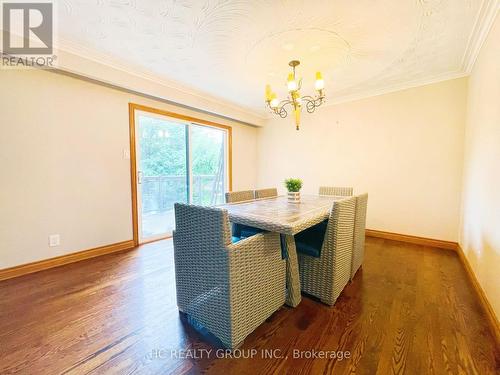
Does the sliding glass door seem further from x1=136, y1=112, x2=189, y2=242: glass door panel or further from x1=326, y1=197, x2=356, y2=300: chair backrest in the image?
x1=326, y1=197, x2=356, y2=300: chair backrest

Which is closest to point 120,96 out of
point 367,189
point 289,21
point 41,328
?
point 289,21

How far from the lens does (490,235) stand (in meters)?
1.69

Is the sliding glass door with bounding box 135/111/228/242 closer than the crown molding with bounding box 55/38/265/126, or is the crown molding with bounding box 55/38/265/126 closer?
the crown molding with bounding box 55/38/265/126

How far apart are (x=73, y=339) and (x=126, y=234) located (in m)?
1.77

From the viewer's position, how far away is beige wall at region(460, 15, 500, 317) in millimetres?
1604

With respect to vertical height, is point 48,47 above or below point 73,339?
above

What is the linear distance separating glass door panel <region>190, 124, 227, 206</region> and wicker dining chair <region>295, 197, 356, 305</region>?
2.34 metres

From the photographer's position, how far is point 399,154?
3.28 metres

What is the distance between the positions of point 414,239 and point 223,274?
3.25 m

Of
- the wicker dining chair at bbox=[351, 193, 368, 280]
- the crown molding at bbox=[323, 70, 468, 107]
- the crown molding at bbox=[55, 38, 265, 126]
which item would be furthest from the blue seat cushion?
the crown molding at bbox=[55, 38, 265, 126]

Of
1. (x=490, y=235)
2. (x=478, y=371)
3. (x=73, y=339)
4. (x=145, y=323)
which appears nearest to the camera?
(x=478, y=371)

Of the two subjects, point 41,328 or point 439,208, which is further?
point 439,208

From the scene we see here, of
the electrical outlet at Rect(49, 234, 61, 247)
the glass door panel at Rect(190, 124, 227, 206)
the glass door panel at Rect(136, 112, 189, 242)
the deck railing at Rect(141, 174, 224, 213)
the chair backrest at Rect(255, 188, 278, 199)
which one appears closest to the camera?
the electrical outlet at Rect(49, 234, 61, 247)

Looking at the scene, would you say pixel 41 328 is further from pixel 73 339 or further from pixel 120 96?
pixel 120 96
